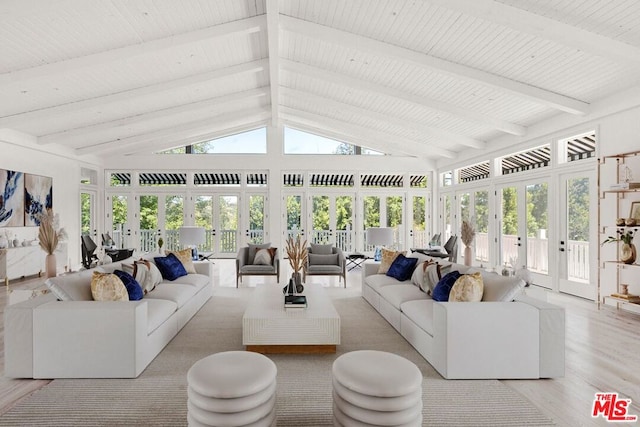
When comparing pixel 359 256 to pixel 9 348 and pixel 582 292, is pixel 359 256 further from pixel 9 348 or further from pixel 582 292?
pixel 9 348

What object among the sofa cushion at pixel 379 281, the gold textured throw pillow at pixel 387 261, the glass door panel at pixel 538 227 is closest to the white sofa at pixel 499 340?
the sofa cushion at pixel 379 281

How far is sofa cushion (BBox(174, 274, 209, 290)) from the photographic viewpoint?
17.1ft

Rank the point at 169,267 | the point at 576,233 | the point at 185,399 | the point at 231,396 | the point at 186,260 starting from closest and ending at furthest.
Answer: the point at 231,396, the point at 185,399, the point at 169,267, the point at 186,260, the point at 576,233

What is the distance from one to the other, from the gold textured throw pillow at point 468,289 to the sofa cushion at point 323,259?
3876mm

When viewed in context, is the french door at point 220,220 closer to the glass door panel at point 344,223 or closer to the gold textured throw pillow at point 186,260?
the glass door panel at point 344,223

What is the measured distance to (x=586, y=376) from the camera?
316cm

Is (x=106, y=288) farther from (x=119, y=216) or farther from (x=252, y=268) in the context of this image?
(x=119, y=216)

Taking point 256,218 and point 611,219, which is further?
point 256,218

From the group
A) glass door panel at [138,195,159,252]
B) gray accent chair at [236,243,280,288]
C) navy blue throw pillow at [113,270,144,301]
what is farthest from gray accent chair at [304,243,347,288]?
glass door panel at [138,195,159,252]

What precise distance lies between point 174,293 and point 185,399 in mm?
1885

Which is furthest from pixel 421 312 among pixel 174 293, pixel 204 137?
pixel 204 137

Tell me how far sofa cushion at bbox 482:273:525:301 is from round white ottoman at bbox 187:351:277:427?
2.20 metres

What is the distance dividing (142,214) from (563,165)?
34.9 feet

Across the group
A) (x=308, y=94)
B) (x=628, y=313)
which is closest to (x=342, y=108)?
(x=308, y=94)
